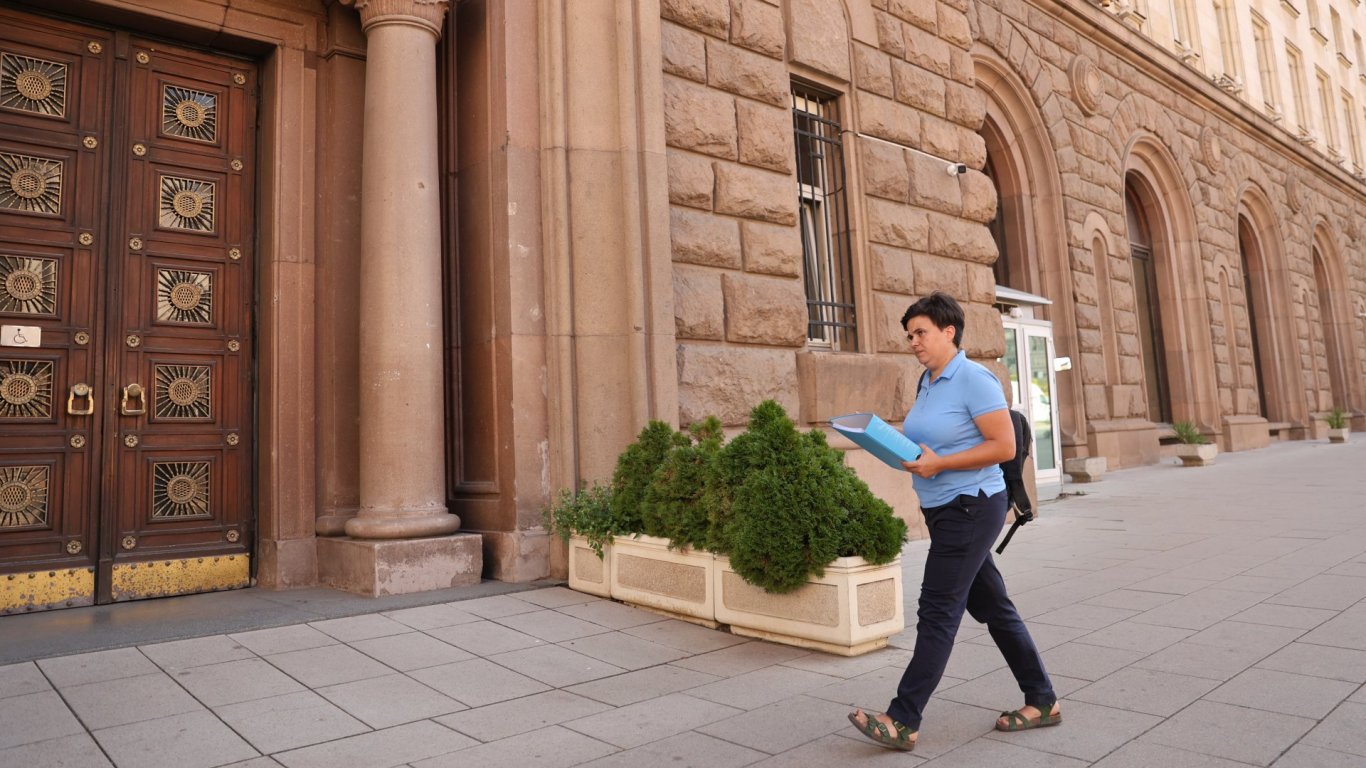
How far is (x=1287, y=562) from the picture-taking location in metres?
7.07

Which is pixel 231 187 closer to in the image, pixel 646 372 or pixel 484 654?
pixel 646 372

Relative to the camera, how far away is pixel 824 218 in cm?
962

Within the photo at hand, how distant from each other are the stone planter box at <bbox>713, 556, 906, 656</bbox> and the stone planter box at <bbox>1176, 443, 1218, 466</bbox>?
591 inches

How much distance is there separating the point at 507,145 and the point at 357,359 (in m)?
2.15

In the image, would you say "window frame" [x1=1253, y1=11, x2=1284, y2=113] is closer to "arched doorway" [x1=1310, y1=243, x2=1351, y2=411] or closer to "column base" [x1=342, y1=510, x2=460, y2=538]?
"arched doorway" [x1=1310, y1=243, x2=1351, y2=411]

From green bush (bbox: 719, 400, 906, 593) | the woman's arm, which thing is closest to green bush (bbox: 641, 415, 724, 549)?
green bush (bbox: 719, 400, 906, 593)

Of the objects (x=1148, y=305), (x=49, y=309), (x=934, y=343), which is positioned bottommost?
(x=934, y=343)

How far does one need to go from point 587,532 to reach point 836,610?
219cm

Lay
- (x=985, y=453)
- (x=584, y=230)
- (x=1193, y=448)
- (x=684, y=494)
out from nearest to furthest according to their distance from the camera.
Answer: (x=985, y=453) < (x=684, y=494) < (x=584, y=230) < (x=1193, y=448)

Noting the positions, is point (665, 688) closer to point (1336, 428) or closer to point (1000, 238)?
point (1000, 238)

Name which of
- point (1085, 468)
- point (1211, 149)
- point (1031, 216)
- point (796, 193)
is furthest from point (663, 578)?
point (1211, 149)

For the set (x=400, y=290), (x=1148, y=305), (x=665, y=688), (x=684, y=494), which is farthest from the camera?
(x=1148, y=305)

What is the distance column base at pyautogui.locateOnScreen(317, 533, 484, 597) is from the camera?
6.25m

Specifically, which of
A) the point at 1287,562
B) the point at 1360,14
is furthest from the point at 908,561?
the point at 1360,14
